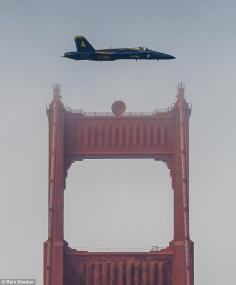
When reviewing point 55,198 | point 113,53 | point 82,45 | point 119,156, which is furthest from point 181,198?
point 82,45

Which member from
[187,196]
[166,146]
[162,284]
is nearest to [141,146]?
[166,146]

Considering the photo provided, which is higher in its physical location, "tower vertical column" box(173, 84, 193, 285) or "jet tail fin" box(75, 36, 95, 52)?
"jet tail fin" box(75, 36, 95, 52)

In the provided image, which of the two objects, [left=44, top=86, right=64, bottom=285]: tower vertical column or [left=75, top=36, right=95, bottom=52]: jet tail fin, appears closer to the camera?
[left=44, top=86, right=64, bottom=285]: tower vertical column

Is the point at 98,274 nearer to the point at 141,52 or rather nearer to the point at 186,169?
the point at 186,169

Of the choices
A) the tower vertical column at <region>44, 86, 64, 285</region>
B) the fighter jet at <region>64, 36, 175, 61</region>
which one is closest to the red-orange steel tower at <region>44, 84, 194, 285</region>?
the tower vertical column at <region>44, 86, 64, 285</region>

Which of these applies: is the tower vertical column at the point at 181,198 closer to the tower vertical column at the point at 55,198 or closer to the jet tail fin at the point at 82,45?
A: the tower vertical column at the point at 55,198

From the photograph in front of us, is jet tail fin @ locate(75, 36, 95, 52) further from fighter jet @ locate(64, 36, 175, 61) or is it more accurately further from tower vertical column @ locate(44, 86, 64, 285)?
tower vertical column @ locate(44, 86, 64, 285)

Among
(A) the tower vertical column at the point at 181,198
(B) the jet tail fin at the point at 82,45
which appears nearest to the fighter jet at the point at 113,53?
(B) the jet tail fin at the point at 82,45
